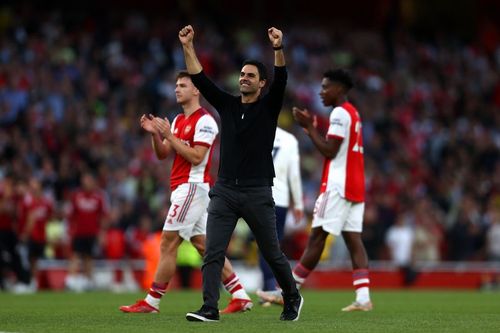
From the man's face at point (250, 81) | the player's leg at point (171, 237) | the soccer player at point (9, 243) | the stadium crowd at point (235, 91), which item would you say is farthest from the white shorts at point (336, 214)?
the stadium crowd at point (235, 91)

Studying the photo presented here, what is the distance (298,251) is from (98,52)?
6.78 metres

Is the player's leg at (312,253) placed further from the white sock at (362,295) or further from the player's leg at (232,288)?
the player's leg at (232,288)

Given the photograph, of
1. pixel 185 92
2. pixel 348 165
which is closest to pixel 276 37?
pixel 185 92

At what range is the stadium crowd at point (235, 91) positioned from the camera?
24.9 metres

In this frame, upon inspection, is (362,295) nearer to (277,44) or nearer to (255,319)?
(255,319)

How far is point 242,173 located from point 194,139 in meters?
1.65

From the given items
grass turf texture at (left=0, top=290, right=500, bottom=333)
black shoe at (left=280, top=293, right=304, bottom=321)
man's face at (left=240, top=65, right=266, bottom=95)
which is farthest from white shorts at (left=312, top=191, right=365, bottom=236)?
man's face at (left=240, top=65, right=266, bottom=95)

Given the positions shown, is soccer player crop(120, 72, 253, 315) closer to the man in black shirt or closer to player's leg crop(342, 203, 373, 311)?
the man in black shirt

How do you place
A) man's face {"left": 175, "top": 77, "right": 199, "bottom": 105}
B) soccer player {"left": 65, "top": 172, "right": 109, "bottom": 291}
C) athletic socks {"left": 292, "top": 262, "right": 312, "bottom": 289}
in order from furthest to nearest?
soccer player {"left": 65, "top": 172, "right": 109, "bottom": 291} → athletic socks {"left": 292, "top": 262, "right": 312, "bottom": 289} → man's face {"left": 175, "top": 77, "right": 199, "bottom": 105}

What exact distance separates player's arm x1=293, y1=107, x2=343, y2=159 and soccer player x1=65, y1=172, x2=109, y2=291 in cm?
1000

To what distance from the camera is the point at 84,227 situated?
22.9m

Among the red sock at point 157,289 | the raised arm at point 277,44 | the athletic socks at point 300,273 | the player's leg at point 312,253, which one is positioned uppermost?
the raised arm at point 277,44

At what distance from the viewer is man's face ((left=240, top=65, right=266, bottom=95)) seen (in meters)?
11.0

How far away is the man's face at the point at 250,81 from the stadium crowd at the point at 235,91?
11753mm
